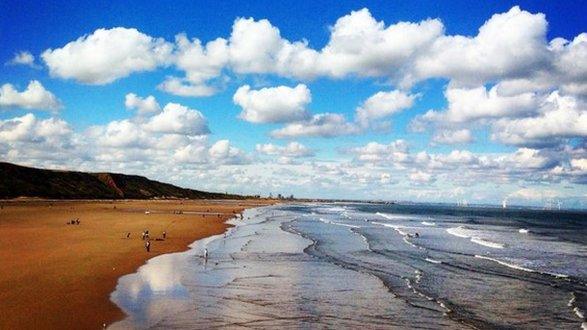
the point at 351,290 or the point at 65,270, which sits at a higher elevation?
the point at 65,270

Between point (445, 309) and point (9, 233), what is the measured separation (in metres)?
42.2

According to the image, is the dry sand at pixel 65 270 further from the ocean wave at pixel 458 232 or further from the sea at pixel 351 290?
the ocean wave at pixel 458 232

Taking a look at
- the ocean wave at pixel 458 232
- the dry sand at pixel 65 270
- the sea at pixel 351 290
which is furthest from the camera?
the ocean wave at pixel 458 232

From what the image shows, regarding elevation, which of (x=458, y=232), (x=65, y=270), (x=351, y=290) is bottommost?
(x=351, y=290)

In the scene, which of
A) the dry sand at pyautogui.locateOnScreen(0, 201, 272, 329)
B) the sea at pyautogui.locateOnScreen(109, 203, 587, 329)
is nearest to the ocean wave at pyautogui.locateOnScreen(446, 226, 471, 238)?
the sea at pyautogui.locateOnScreen(109, 203, 587, 329)

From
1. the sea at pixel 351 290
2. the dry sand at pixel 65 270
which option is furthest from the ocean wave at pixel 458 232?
the dry sand at pixel 65 270

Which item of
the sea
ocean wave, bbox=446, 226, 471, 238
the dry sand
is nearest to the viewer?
the dry sand

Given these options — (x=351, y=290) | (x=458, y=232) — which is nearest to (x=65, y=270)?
(x=351, y=290)

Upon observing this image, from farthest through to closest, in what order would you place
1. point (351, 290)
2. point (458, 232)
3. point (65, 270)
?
point (458, 232)
point (65, 270)
point (351, 290)

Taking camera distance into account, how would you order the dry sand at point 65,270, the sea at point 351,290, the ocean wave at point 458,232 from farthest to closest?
Answer: 1. the ocean wave at point 458,232
2. the sea at point 351,290
3. the dry sand at point 65,270

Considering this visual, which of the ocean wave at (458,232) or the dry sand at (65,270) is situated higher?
the ocean wave at (458,232)

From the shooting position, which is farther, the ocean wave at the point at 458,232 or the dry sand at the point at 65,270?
the ocean wave at the point at 458,232

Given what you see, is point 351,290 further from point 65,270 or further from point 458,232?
point 458,232

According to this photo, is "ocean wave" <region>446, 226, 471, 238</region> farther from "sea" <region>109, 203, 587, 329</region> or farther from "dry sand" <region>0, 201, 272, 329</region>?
"dry sand" <region>0, 201, 272, 329</region>
